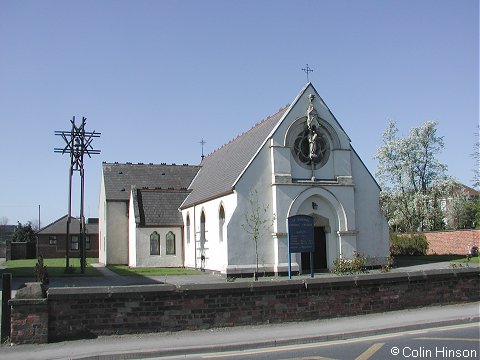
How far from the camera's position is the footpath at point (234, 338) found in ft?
33.4

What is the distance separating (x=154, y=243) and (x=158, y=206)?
9.83 ft

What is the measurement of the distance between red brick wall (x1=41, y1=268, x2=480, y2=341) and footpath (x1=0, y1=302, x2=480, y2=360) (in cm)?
22

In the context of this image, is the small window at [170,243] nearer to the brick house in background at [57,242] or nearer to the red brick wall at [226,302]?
the red brick wall at [226,302]

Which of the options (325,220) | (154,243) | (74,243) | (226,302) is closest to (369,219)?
(325,220)

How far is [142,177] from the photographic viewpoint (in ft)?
148

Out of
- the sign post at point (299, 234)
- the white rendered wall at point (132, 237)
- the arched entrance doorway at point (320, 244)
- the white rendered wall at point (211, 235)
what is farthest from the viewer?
the white rendered wall at point (132, 237)

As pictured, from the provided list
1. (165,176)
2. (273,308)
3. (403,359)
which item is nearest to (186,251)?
(165,176)

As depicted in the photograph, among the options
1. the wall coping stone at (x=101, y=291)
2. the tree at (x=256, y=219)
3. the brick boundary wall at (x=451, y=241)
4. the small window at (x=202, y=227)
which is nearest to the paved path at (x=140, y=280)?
the tree at (x=256, y=219)

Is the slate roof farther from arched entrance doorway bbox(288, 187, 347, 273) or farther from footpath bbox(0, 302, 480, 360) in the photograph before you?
footpath bbox(0, 302, 480, 360)

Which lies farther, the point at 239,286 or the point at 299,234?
the point at 299,234

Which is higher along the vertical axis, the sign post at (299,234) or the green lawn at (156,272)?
the sign post at (299,234)

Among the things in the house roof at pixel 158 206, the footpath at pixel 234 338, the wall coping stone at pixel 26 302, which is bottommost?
the footpath at pixel 234 338

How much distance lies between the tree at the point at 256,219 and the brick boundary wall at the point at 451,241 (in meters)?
19.7

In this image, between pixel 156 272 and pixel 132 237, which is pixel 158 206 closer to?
pixel 132 237
